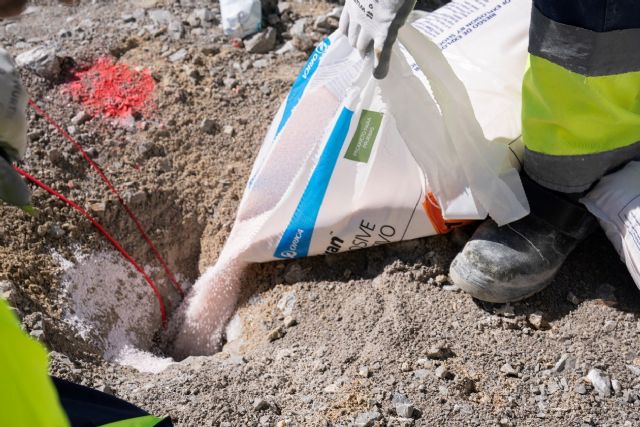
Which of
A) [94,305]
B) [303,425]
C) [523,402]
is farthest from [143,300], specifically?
[523,402]

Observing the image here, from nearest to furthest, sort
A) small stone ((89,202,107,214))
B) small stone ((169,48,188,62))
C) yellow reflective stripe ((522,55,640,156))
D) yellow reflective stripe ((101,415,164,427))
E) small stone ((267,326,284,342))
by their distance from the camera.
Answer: yellow reflective stripe ((101,415,164,427)), yellow reflective stripe ((522,55,640,156)), small stone ((267,326,284,342)), small stone ((89,202,107,214)), small stone ((169,48,188,62))

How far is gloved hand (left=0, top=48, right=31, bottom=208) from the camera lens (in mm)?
1204

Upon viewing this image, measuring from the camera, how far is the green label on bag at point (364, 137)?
1671 millimetres

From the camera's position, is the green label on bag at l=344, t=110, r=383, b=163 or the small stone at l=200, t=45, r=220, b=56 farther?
the small stone at l=200, t=45, r=220, b=56

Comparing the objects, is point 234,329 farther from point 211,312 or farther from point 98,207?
point 98,207

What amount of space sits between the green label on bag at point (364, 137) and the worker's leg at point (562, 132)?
1.01 ft

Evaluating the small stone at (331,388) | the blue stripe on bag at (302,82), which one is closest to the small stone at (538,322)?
the small stone at (331,388)

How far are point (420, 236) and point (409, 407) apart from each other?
431 mm

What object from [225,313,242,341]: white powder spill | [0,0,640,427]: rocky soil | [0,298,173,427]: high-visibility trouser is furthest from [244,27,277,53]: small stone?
[0,298,173,427]: high-visibility trouser

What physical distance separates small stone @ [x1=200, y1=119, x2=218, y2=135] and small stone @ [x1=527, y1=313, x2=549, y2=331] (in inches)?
39.8

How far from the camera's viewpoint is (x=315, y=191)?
1.70m

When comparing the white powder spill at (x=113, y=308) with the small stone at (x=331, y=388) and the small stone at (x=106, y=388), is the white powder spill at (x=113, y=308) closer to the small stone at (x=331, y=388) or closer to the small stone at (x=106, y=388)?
the small stone at (x=106, y=388)

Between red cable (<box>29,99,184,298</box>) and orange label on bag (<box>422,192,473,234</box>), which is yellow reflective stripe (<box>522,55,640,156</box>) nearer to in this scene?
orange label on bag (<box>422,192,473,234</box>)

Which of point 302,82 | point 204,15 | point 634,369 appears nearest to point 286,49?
point 204,15
